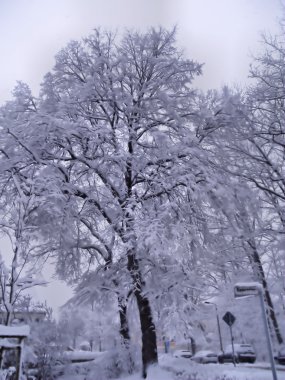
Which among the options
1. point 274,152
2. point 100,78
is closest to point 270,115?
point 274,152

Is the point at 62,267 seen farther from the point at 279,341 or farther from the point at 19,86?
the point at 279,341

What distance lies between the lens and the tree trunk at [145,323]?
34.1 ft

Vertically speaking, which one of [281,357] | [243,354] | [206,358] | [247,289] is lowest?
[206,358]

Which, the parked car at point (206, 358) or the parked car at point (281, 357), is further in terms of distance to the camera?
the parked car at point (206, 358)

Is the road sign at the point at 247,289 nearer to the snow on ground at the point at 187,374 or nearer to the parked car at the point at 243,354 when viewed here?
the snow on ground at the point at 187,374

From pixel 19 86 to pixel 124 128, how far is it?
420cm

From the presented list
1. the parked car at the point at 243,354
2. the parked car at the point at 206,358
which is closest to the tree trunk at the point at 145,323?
the parked car at the point at 243,354

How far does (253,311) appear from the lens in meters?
25.9

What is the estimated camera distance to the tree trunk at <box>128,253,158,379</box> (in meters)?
10.4

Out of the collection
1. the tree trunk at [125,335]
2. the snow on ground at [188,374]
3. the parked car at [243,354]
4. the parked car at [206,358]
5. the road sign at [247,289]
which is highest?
the road sign at [247,289]

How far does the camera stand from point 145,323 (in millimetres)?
10773

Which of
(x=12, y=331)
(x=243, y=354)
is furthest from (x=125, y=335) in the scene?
(x=243, y=354)

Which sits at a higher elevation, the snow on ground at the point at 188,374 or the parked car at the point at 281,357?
the snow on ground at the point at 188,374

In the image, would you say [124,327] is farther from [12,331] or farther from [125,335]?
[12,331]
